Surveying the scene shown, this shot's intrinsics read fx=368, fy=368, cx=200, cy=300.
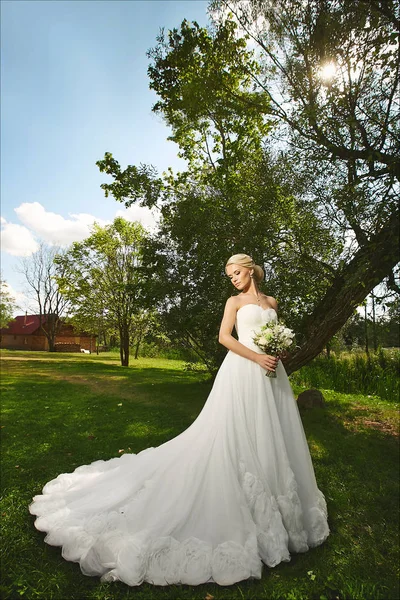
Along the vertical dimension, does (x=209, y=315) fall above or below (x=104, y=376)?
above

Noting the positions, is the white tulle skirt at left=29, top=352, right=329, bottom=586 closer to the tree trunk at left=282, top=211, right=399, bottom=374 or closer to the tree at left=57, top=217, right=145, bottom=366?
the tree trunk at left=282, top=211, right=399, bottom=374

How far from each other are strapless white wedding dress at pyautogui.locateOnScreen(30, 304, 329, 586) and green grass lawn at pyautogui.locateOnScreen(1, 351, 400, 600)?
144mm

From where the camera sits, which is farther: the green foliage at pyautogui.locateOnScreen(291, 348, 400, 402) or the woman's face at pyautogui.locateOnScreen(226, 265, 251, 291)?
the green foliage at pyautogui.locateOnScreen(291, 348, 400, 402)

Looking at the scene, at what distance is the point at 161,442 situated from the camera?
7695 millimetres

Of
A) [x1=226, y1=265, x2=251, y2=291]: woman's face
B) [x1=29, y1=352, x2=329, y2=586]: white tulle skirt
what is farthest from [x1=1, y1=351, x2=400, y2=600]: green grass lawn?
[x1=226, y1=265, x2=251, y2=291]: woman's face

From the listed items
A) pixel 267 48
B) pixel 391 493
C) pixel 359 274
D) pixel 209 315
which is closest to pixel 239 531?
pixel 391 493

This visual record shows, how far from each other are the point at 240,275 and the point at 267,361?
1.12 metres

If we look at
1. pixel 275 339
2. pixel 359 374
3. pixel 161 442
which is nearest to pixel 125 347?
pixel 359 374

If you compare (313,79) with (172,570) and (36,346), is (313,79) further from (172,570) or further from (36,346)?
(36,346)

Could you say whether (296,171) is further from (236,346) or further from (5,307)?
(5,307)

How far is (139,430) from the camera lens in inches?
338

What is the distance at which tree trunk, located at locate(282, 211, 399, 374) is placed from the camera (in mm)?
5289

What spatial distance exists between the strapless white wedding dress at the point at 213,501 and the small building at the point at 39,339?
48294mm

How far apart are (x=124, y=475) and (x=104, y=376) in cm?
1521
